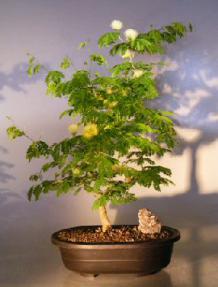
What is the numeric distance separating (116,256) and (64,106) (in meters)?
1.24

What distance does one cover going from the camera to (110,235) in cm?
284

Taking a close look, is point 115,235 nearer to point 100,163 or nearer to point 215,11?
point 100,163

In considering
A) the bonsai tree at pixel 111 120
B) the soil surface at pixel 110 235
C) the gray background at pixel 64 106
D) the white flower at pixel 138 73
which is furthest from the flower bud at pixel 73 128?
the gray background at pixel 64 106

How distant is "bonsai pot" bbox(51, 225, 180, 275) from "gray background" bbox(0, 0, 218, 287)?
28.7 inches

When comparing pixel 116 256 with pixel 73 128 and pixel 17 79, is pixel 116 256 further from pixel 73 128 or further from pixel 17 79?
pixel 17 79

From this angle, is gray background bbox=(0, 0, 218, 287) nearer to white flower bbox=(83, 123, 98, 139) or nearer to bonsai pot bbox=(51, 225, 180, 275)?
bonsai pot bbox=(51, 225, 180, 275)

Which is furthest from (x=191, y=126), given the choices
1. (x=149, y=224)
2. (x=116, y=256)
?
(x=116, y=256)

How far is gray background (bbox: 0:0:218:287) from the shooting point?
3520mm


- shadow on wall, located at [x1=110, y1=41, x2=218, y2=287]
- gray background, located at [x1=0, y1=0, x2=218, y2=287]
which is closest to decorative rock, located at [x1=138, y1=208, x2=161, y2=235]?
gray background, located at [x1=0, y1=0, x2=218, y2=287]

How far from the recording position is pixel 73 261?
→ 8.87 ft

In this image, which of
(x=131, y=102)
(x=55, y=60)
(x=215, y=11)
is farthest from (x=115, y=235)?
(x=215, y=11)

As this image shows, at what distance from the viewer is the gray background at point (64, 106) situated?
352 centimetres

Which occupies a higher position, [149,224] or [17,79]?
[17,79]

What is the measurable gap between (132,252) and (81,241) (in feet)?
0.88
